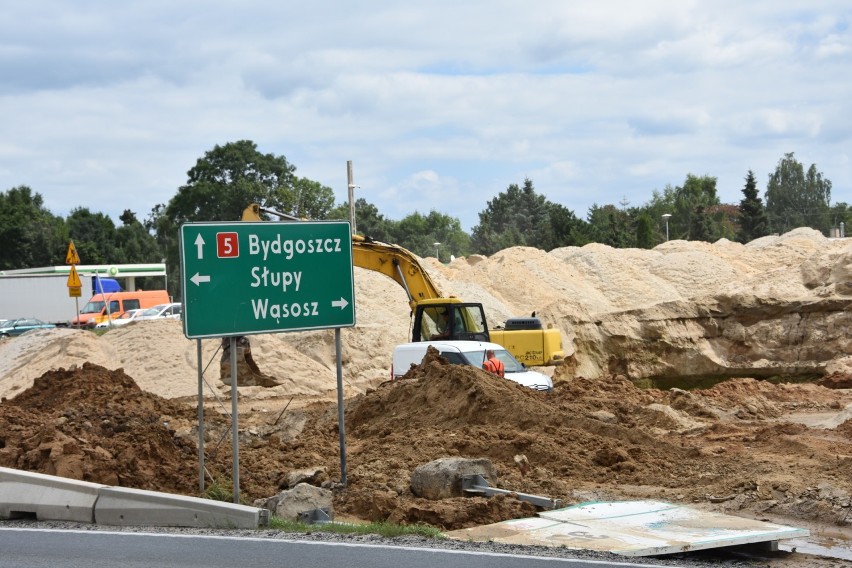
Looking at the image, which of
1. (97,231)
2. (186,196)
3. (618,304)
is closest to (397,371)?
(618,304)

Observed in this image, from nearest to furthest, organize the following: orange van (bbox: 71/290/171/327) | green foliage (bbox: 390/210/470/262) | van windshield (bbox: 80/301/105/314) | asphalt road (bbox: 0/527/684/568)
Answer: asphalt road (bbox: 0/527/684/568) < orange van (bbox: 71/290/171/327) < van windshield (bbox: 80/301/105/314) < green foliage (bbox: 390/210/470/262)

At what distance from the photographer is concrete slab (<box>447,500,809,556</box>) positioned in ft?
30.0

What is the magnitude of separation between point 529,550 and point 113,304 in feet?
152

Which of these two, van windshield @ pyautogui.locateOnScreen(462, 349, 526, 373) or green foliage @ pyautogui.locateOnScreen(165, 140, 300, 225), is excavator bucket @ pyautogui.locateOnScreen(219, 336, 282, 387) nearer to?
van windshield @ pyautogui.locateOnScreen(462, 349, 526, 373)

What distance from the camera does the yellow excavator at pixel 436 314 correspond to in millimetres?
23562

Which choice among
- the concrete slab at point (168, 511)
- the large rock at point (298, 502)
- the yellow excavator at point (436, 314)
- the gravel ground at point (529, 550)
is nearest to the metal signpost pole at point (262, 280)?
the large rock at point (298, 502)

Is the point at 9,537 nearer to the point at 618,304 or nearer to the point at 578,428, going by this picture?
the point at 578,428

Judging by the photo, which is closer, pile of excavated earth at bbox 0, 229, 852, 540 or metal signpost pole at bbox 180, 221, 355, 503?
metal signpost pole at bbox 180, 221, 355, 503

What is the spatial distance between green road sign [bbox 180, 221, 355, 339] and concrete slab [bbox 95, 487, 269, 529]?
5.50ft

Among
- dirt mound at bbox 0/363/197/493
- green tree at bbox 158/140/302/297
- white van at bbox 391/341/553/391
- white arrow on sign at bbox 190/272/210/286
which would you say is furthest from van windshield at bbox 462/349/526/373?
green tree at bbox 158/140/302/297

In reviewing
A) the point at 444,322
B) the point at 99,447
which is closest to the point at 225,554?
the point at 99,447

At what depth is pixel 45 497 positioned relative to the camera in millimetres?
10711

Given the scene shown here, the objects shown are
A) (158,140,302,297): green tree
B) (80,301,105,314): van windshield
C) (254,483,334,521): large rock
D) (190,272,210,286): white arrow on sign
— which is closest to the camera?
(254,483,334,521): large rock

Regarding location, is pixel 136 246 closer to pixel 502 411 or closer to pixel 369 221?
pixel 369 221
